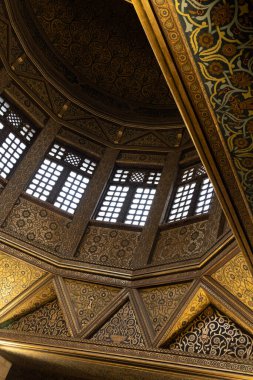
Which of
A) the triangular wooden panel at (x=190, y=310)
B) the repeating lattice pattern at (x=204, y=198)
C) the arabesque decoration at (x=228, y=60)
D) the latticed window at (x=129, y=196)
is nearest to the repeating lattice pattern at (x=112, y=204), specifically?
the latticed window at (x=129, y=196)

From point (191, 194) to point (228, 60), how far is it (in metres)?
5.33

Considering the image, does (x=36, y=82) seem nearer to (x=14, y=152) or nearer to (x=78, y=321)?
(x=14, y=152)

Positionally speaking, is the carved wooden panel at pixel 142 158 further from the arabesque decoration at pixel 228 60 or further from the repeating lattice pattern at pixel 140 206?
the arabesque decoration at pixel 228 60

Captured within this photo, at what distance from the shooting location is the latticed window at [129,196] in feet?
29.3

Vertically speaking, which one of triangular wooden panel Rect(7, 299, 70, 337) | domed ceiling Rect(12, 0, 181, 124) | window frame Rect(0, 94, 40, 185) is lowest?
triangular wooden panel Rect(7, 299, 70, 337)

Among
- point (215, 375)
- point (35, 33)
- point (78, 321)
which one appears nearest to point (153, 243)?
point (78, 321)

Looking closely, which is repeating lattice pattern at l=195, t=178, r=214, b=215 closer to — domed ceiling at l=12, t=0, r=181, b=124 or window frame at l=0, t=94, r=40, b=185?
domed ceiling at l=12, t=0, r=181, b=124

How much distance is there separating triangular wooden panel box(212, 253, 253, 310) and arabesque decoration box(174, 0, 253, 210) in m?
2.32

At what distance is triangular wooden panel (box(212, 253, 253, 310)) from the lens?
591cm

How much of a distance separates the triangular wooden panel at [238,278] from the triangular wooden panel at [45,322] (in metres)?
2.86

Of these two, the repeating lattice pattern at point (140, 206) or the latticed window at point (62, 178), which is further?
the latticed window at point (62, 178)

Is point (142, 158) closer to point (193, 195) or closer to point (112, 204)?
point (112, 204)

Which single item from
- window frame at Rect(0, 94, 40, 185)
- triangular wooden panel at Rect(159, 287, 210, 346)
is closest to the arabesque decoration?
triangular wooden panel at Rect(159, 287, 210, 346)

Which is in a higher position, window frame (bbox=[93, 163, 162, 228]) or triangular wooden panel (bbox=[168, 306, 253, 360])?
window frame (bbox=[93, 163, 162, 228])
